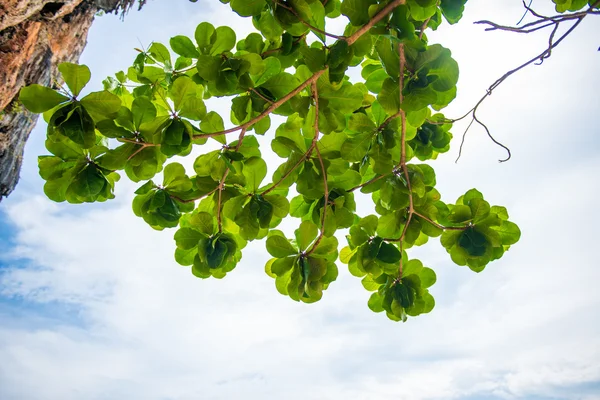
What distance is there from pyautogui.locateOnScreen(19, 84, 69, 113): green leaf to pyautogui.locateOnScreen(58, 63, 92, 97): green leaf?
46 mm

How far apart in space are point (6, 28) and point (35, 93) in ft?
11.7

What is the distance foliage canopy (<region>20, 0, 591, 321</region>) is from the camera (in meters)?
1.29

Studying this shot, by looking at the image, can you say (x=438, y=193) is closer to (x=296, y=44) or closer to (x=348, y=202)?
(x=348, y=202)

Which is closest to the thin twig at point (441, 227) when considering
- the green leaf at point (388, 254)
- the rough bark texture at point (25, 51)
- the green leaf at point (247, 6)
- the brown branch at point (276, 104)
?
the green leaf at point (388, 254)

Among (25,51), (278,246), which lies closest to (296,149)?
(278,246)

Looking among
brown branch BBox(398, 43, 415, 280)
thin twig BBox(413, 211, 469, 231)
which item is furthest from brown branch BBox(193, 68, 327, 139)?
thin twig BBox(413, 211, 469, 231)

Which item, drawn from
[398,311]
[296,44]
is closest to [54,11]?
[296,44]

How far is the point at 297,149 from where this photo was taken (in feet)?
4.95

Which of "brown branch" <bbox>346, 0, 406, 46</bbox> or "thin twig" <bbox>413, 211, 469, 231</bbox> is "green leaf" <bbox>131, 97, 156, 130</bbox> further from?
"thin twig" <bbox>413, 211, 469, 231</bbox>

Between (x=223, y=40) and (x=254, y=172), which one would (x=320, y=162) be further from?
(x=223, y=40)

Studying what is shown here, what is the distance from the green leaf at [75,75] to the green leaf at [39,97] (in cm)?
5

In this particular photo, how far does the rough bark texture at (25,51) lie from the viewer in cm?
388

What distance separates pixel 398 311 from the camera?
1621mm

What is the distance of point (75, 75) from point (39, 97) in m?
0.13
